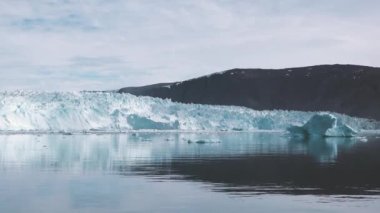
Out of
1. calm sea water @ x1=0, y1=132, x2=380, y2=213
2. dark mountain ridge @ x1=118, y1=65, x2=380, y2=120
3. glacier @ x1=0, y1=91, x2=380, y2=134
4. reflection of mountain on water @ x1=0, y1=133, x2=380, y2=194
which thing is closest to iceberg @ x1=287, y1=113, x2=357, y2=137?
glacier @ x1=0, y1=91, x2=380, y2=134

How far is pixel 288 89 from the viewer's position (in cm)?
11625

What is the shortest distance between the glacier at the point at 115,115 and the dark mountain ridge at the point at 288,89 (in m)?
50.8

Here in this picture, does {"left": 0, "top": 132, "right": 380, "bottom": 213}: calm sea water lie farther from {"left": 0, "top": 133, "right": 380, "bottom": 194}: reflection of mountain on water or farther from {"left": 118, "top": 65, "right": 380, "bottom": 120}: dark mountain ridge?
{"left": 118, "top": 65, "right": 380, "bottom": 120}: dark mountain ridge

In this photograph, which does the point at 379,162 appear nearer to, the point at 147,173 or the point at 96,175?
the point at 147,173

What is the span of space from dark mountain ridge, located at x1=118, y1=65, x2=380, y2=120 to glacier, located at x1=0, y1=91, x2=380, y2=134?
5081 centimetres

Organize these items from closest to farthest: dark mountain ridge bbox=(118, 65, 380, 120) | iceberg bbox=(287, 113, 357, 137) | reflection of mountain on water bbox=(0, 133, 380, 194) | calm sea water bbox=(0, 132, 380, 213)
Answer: calm sea water bbox=(0, 132, 380, 213), reflection of mountain on water bbox=(0, 133, 380, 194), iceberg bbox=(287, 113, 357, 137), dark mountain ridge bbox=(118, 65, 380, 120)

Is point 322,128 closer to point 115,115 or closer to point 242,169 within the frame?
point 115,115

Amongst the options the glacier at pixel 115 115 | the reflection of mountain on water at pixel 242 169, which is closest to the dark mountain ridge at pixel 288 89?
the glacier at pixel 115 115

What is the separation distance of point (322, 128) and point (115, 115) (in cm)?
1637

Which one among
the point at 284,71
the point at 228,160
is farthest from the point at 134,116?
the point at 284,71

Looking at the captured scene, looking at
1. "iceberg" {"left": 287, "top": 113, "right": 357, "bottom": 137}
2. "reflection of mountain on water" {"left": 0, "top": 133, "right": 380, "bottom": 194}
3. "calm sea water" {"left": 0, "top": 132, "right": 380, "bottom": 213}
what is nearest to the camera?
"calm sea water" {"left": 0, "top": 132, "right": 380, "bottom": 213}

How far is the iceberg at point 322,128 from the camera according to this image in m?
41.2

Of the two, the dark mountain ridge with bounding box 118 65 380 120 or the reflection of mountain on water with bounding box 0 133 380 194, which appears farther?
the dark mountain ridge with bounding box 118 65 380 120

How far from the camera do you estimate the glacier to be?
149ft
